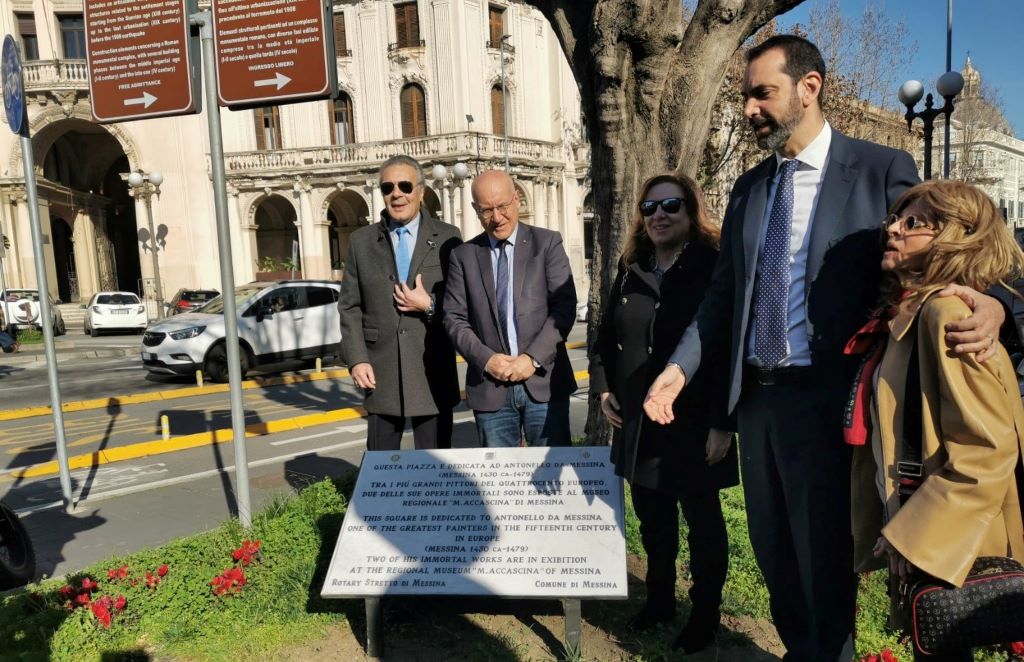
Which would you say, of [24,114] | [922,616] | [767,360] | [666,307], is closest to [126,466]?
[24,114]

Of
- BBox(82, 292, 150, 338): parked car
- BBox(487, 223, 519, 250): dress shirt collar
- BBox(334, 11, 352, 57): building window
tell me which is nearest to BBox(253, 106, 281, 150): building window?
BBox(334, 11, 352, 57): building window

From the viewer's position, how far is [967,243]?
2.01 meters

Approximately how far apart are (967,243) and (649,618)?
2131 millimetres

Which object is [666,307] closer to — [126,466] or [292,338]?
[126,466]

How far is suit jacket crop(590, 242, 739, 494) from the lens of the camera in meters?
3.09

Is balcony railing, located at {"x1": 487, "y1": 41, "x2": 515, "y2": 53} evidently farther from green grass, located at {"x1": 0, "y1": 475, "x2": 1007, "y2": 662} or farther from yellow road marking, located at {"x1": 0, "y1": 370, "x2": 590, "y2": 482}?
green grass, located at {"x1": 0, "y1": 475, "x2": 1007, "y2": 662}

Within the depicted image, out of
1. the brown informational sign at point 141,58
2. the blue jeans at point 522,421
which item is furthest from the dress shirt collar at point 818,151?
the brown informational sign at point 141,58

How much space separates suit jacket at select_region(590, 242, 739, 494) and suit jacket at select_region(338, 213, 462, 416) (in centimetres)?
133

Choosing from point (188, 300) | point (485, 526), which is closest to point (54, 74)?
point (188, 300)

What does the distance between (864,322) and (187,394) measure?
420 inches

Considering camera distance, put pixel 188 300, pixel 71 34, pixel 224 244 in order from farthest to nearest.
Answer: pixel 71 34, pixel 188 300, pixel 224 244

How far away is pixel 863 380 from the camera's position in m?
2.24

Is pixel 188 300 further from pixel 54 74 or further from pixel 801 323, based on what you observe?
pixel 801 323

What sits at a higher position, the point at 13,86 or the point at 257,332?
the point at 13,86
